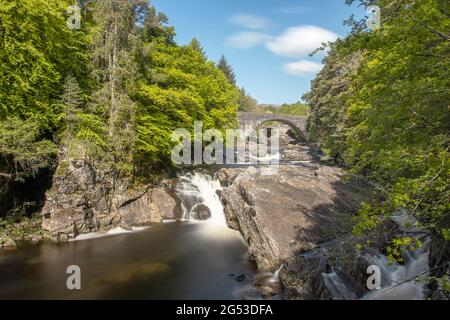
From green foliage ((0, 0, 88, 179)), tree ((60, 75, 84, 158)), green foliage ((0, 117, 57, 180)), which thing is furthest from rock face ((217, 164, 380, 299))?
green foliage ((0, 0, 88, 179))

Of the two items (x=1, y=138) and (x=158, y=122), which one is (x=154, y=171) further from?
(x=1, y=138)

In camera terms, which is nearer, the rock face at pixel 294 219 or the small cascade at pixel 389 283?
the small cascade at pixel 389 283

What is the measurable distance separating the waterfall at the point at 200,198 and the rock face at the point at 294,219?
1.90 meters

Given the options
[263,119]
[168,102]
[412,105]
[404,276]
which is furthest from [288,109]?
[412,105]

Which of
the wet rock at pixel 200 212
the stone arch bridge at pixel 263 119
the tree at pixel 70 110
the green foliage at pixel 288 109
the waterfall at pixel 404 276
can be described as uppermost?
the green foliage at pixel 288 109

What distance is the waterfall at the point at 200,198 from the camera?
19.6m

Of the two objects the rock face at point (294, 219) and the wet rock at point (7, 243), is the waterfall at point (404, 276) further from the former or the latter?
the wet rock at point (7, 243)

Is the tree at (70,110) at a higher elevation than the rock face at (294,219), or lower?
higher

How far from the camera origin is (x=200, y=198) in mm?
20750

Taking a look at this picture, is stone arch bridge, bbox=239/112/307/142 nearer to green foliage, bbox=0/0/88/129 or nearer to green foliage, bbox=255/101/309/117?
green foliage, bbox=0/0/88/129

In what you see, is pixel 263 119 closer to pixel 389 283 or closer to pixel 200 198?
pixel 200 198

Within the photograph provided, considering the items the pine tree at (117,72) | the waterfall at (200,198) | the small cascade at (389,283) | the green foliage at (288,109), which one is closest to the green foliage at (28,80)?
the pine tree at (117,72)

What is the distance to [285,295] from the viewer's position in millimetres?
9719

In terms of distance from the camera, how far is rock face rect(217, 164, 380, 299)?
32.8 feet
